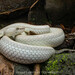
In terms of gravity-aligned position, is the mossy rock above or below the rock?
above

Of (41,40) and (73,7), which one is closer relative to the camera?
(41,40)

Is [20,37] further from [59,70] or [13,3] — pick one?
[13,3]

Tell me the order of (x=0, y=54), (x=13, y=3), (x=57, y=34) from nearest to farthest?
Answer: 1. (x=0, y=54)
2. (x=57, y=34)
3. (x=13, y=3)

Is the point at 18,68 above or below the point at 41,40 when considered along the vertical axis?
below

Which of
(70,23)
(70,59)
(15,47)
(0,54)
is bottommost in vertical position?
(70,23)

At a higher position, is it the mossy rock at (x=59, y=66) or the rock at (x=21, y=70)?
the mossy rock at (x=59, y=66)

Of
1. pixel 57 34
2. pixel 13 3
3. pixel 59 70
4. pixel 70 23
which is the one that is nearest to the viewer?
pixel 59 70

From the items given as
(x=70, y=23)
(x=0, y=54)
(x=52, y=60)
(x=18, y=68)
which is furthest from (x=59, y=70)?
(x=70, y=23)
